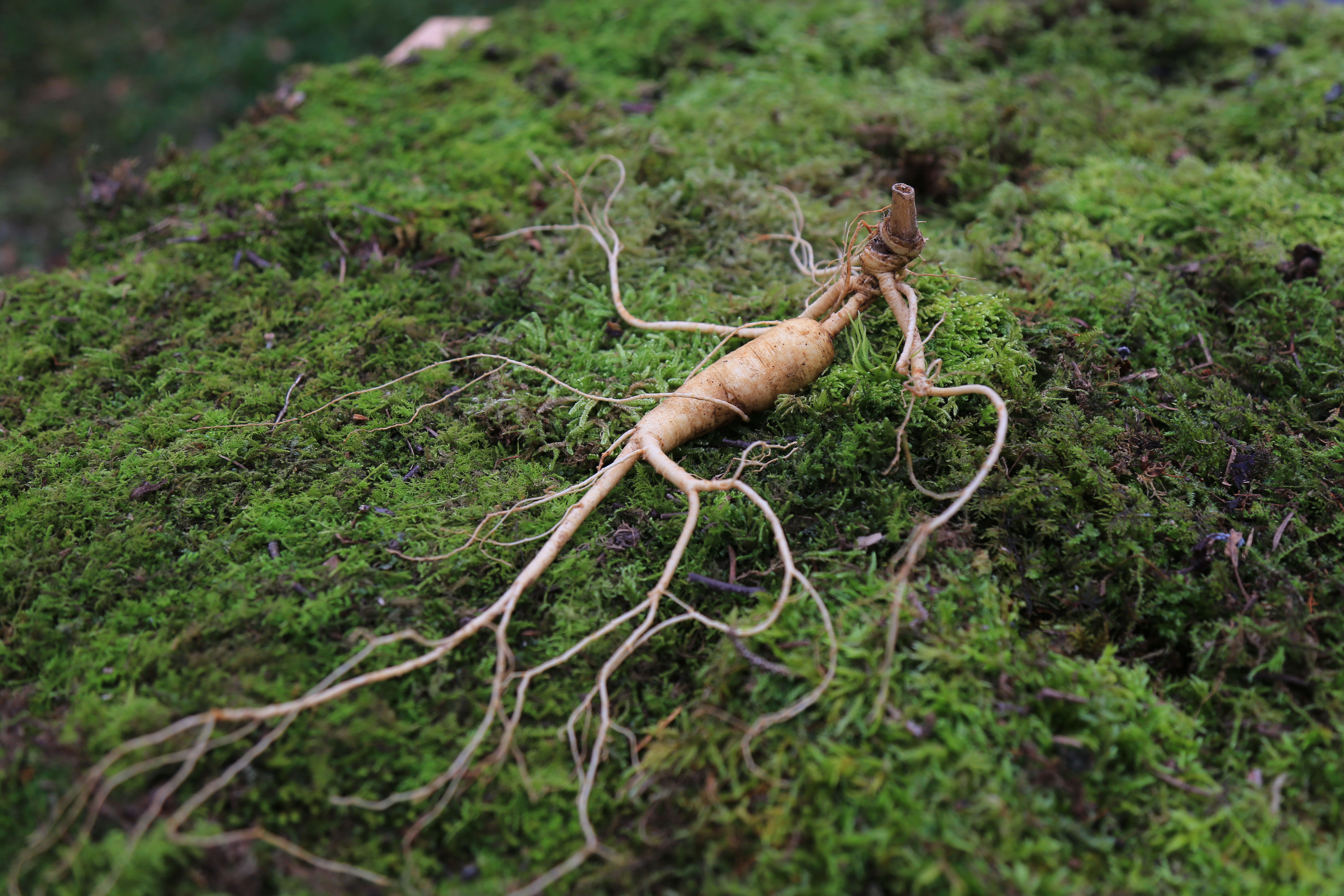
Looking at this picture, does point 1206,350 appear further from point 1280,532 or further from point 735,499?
point 735,499

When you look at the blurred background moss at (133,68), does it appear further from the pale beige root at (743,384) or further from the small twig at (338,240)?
the pale beige root at (743,384)

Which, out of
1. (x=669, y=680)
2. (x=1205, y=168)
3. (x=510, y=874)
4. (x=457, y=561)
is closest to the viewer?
(x=510, y=874)

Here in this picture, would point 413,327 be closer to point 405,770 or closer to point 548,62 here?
point 405,770

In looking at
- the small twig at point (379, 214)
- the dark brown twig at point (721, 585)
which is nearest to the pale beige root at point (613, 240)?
the small twig at point (379, 214)

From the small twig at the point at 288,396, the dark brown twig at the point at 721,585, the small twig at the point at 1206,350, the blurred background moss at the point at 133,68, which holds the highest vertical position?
the blurred background moss at the point at 133,68

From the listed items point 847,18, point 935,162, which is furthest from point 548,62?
point 935,162

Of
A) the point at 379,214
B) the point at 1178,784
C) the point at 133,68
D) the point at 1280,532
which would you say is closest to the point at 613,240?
the point at 379,214

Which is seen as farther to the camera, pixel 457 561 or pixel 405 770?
pixel 457 561
